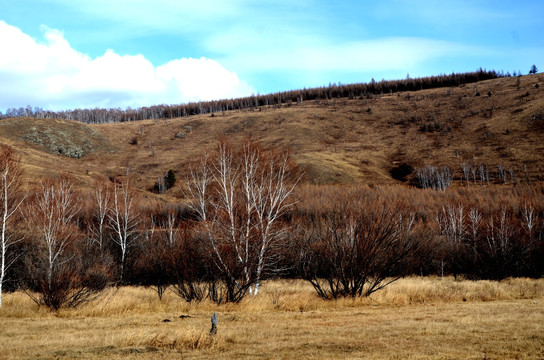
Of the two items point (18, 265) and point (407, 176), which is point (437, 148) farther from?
point (18, 265)

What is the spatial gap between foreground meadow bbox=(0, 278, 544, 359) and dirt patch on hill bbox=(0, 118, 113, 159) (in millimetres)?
112131

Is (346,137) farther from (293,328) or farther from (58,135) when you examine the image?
(293,328)

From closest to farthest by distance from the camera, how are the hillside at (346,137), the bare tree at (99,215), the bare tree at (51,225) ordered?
the bare tree at (51,225) → the bare tree at (99,215) → the hillside at (346,137)

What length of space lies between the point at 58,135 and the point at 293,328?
13170 centimetres

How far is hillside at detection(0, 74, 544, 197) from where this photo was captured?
307ft

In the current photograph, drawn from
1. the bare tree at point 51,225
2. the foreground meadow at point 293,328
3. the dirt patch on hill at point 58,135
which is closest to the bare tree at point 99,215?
the bare tree at point 51,225

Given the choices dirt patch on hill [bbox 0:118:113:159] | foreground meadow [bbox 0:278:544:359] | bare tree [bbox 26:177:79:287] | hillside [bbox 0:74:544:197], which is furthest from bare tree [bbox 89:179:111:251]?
dirt patch on hill [bbox 0:118:113:159]

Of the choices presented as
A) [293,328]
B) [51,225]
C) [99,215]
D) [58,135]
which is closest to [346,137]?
[58,135]

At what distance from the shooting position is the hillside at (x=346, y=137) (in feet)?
307

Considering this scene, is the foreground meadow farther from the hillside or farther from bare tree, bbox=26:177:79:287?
the hillside

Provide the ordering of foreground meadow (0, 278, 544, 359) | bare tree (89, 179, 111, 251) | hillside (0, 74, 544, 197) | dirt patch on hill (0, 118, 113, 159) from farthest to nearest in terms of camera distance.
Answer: dirt patch on hill (0, 118, 113, 159)
hillside (0, 74, 544, 197)
bare tree (89, 179, 111, 251)
foreground meadow (0, 278, 544, 359)

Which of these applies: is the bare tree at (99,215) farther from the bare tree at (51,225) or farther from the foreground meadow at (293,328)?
the foreground meadow at (293,328)

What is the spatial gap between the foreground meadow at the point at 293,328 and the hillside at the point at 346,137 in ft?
203

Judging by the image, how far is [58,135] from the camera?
130125mm
